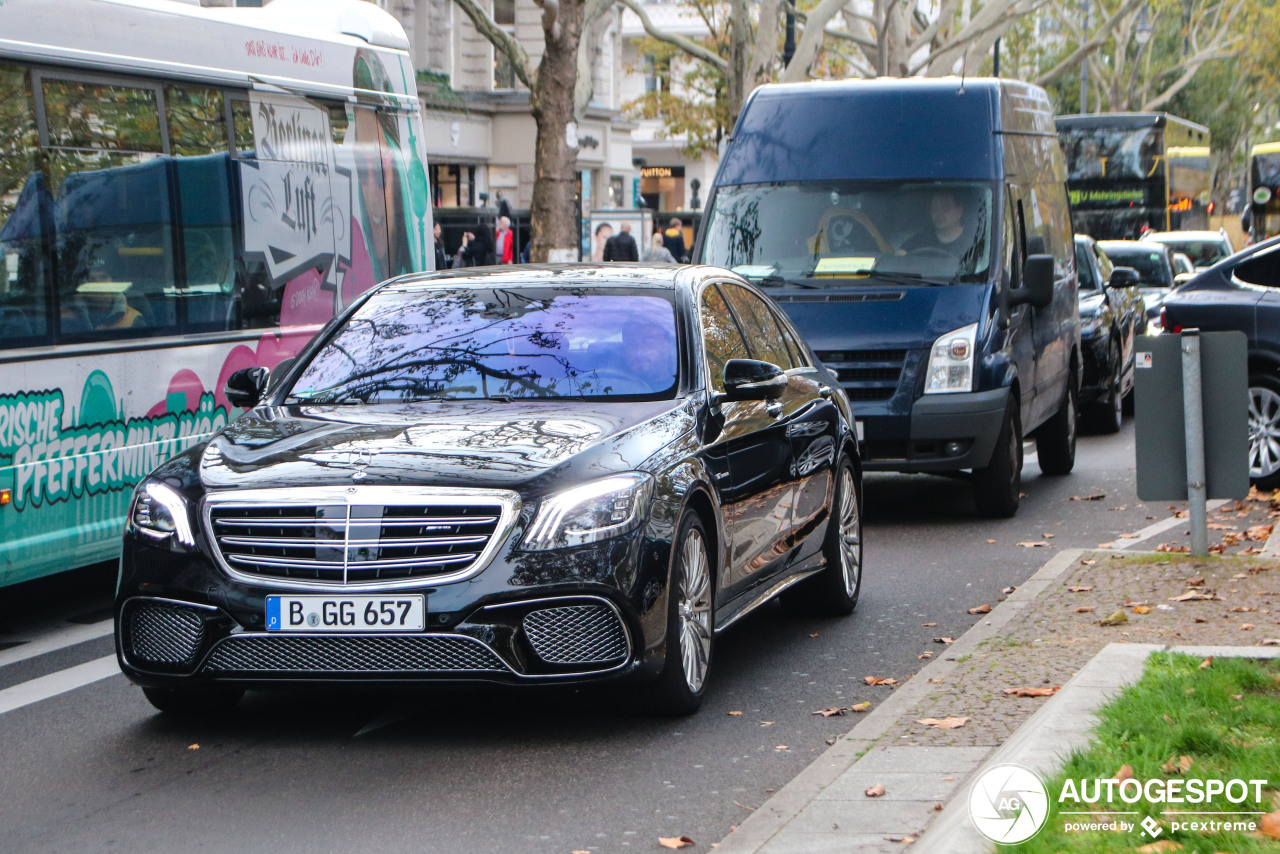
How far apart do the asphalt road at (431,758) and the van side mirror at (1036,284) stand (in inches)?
154

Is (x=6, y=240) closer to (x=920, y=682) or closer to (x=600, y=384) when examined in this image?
(x=600, y=384)

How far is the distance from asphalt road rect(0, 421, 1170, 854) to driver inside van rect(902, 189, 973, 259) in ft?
13.2

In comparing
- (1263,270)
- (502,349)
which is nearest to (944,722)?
(502,349)

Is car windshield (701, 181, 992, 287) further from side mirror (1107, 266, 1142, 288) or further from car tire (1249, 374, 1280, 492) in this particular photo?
side mirror (1107, 266, 1142, 288)

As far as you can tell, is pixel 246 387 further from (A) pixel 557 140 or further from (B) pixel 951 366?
(A) pixel 557 140

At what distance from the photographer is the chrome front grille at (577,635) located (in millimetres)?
5938

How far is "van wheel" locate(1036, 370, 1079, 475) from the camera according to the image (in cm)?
1415

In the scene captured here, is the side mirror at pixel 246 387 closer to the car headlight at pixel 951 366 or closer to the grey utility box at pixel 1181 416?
the grey utility box at pixel 1181 416

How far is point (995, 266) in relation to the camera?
1183cm

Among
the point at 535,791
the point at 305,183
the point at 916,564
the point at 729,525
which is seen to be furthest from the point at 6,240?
the point at 916,564

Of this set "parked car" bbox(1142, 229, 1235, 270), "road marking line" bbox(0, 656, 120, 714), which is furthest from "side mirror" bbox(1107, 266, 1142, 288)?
"parked car" bbox(1142, 229, 1235, 270)

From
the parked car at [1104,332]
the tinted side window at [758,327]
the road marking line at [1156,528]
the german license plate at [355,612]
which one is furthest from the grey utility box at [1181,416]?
the parked car at [1104,332]

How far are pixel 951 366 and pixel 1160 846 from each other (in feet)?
23.9

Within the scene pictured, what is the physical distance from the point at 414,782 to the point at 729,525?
5.79ft
